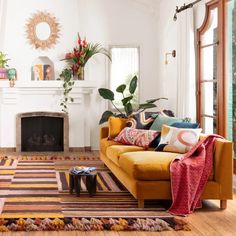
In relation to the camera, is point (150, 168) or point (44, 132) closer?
point (150, 168)

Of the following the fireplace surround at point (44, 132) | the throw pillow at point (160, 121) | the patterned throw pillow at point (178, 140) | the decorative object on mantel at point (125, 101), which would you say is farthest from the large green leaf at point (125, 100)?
the patterned throw pillow at point (178, 140)

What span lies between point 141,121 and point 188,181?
7.44 feet

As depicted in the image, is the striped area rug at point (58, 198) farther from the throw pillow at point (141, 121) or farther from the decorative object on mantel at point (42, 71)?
the decorative object on mantel at point (42, 71)

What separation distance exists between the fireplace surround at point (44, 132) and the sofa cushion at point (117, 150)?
2.89 meters

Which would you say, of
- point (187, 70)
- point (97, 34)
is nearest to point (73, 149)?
point (97, 34)

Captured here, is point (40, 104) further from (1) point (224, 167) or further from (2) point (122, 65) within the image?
(1) point (224, 167)

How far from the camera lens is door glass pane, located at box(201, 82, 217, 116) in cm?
724

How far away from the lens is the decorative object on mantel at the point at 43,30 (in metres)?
9.60

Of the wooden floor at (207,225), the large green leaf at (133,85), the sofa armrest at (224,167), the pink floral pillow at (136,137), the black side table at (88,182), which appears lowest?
the wooden floor at (207,225)

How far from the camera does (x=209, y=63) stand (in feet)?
24.5

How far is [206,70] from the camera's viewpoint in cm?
763

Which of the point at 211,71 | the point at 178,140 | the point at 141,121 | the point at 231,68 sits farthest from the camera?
the point at 211,71

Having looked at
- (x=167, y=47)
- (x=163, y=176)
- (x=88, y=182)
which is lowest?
(x=88, y=182)

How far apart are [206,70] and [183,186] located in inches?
116
